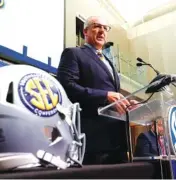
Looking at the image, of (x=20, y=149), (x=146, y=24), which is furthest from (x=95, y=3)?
(x=20, y=149)

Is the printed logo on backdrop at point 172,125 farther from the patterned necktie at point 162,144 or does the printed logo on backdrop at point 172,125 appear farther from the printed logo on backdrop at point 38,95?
the printed logo on backdrop at point 38,95

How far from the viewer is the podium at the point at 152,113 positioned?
0.65 m

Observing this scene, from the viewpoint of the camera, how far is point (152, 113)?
30.3 inches

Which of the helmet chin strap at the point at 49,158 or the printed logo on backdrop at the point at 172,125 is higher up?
the printed logo on backdrop at the point at 172,125

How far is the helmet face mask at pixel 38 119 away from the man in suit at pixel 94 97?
0.13 m

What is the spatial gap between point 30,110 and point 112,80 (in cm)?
41

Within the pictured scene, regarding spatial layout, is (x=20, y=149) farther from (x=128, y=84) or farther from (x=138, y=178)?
(x=128, y=84)

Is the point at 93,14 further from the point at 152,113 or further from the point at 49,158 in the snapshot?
the point at 49,158

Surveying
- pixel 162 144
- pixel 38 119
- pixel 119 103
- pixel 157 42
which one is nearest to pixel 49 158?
pixel 38 119

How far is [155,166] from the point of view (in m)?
0.66

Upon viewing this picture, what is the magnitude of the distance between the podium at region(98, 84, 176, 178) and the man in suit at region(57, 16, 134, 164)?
0.09ft

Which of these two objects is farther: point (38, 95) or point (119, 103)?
point (119, 103)

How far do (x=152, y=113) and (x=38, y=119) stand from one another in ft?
1.26

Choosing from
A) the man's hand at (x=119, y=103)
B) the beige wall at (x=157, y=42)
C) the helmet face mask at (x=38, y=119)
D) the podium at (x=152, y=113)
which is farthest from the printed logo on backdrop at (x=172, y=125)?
the beige wall at (x=157, y=42)
